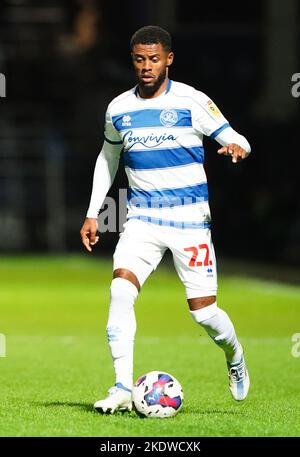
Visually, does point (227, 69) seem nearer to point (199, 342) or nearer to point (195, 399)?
point (199, 342)

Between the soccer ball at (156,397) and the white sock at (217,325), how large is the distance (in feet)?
1.96

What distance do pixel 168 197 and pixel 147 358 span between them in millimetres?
4074

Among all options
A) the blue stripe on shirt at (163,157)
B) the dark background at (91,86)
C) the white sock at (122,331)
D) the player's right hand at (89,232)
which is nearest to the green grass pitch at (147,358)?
the white sock at (122,331)

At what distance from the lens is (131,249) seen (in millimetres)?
8805

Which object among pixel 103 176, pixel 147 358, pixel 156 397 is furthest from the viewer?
pixel 147 358

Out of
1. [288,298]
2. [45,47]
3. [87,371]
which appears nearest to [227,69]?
[45,47]

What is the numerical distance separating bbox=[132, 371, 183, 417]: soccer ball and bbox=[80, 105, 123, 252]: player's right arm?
1072mm

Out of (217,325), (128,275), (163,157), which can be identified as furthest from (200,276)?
(163,157)

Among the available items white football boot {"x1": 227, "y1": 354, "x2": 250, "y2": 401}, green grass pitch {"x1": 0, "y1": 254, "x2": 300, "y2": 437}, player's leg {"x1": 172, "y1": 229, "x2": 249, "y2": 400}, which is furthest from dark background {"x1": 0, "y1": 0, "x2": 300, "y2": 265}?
player's leg {"x1": 172, "y1": 229, "x2": 249, "y2": 400}

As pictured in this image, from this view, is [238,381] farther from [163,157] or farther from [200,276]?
[163,157]

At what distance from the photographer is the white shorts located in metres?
8.81

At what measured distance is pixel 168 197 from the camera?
349 inches

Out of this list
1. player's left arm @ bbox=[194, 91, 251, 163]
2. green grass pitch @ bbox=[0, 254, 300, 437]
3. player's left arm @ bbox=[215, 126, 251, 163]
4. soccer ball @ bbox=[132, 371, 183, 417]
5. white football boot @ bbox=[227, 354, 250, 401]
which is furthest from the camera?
white football boot @ bbox=[227, 354, 250, 401]

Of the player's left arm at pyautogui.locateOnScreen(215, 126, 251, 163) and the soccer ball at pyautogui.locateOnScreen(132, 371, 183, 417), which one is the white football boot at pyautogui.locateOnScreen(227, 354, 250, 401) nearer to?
the soccer ball at pyautogui.locateOnScreen(132, 371, 183, 417)
